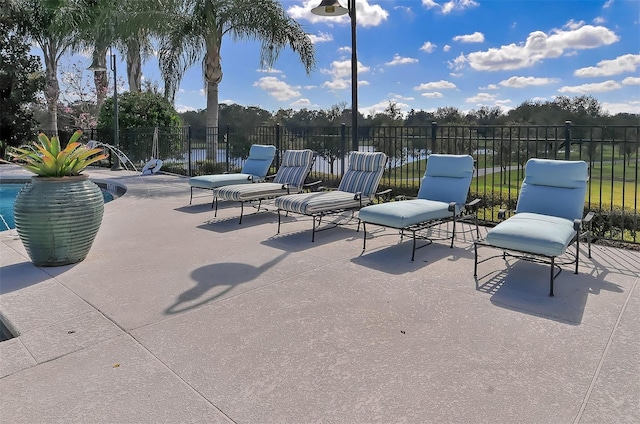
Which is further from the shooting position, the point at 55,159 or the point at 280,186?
the point at 280,186

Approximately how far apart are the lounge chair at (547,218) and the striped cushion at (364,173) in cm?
220

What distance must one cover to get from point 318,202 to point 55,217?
302cm

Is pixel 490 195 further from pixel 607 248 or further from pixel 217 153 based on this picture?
pixel 217 153

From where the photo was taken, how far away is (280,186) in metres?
7.66

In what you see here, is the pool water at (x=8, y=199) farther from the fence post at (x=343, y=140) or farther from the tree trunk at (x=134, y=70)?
the tree trunk at (x=134, y=70)

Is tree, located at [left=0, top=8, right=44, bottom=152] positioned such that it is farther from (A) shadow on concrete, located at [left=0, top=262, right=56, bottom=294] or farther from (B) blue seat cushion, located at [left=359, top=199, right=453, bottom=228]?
(B) blue seat cushion, located at [left=359, top=199, right=453, bottom=228]

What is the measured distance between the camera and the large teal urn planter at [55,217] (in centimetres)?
446

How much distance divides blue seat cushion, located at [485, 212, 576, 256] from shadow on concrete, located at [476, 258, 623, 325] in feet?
1.19

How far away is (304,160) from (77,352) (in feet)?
18.6

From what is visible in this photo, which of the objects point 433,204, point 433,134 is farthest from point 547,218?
point 433,134

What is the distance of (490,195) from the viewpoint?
7840mm

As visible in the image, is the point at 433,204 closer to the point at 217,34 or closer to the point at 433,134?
the point at 433,134

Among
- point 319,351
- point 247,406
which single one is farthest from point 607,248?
point 247,406

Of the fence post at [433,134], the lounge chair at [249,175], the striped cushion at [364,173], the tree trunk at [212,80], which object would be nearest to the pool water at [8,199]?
the tree trunk at [212,80]
